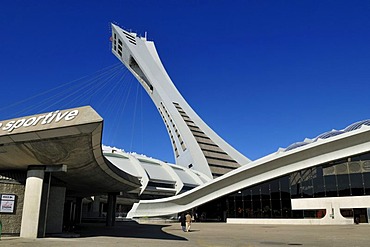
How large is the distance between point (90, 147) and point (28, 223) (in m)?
5.58

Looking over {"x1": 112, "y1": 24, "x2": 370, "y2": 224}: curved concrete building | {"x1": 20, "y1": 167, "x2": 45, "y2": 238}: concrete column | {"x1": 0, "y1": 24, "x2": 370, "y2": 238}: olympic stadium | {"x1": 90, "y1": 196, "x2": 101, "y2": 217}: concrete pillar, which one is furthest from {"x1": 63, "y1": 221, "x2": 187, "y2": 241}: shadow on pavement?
{"x1": 90, "y1": 196, "x2": 101, "y2": 217}: concrete pillar

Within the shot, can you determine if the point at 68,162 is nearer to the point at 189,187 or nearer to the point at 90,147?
the point at 90,147

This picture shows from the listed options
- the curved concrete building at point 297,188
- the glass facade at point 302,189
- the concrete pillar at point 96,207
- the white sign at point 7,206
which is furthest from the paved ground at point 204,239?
the concrete pillar at point 96,207

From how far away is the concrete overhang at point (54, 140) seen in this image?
480 inches

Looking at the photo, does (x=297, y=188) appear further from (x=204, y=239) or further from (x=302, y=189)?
(x=204, y=239)

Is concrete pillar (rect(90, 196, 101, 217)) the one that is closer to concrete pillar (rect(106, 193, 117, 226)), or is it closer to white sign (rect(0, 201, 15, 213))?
concrete pillar (rect(106, 193, 117, 226))

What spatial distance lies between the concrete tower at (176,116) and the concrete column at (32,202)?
58.5 metres

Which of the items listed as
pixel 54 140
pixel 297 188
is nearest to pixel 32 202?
pixel 54 140

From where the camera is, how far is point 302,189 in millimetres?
34312

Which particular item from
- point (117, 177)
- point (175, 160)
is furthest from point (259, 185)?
point (175, 160)

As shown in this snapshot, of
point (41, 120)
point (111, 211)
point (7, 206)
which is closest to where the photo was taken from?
point (41, 120)

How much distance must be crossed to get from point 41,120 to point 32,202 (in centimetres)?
532

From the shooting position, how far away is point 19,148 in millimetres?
14164

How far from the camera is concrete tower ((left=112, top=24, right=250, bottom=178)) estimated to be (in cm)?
7844
